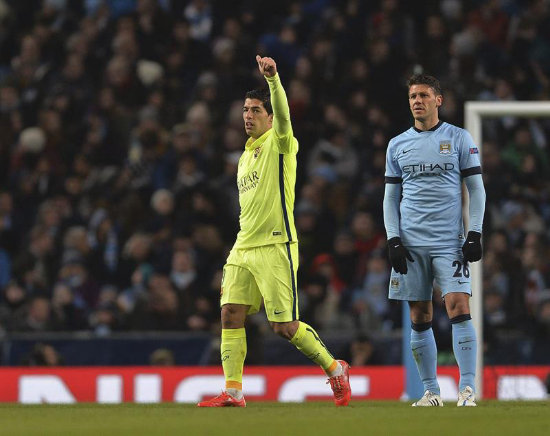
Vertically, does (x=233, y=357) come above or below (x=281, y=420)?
above

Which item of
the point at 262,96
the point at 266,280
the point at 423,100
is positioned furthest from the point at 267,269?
the point at 423,100

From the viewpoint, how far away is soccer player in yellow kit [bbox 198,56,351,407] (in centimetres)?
830

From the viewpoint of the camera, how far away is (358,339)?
12062 mm

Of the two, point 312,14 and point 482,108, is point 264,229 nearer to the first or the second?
point 482,108

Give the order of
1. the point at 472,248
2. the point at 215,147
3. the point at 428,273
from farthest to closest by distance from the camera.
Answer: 1. the point at 215,147
2. the point at 428,273
3. the point at 472,248

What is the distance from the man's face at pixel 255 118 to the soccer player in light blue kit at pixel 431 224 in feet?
2.85

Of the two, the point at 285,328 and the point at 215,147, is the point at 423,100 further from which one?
the point at 215,147

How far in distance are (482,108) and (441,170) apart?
3.22m

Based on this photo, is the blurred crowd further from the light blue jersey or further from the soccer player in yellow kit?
the light blue jersey

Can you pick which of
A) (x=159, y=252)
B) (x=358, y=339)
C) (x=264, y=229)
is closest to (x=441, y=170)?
(x=264, y=229)

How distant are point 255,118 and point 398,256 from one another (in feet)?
4.20

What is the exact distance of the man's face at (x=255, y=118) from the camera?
27.9ft

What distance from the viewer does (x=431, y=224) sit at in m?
8.16

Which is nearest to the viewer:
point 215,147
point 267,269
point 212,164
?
point 267,269
